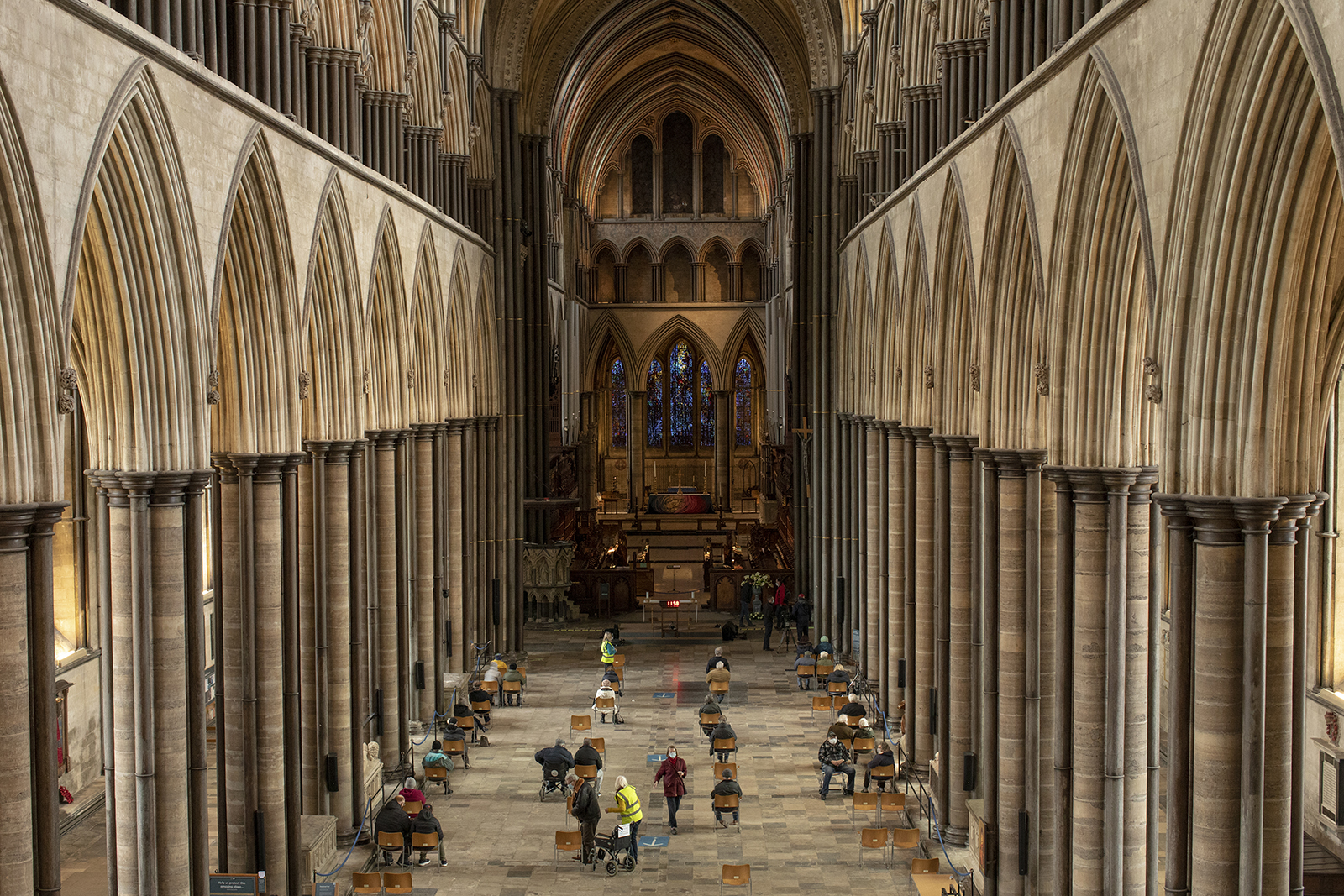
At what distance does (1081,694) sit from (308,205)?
9.41 metres

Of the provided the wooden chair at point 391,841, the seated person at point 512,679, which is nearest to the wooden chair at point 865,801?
the wooden chair at point 391,841

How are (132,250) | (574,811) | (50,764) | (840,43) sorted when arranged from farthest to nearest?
(840,43)
(574,811)
(132,250)
(50,764)

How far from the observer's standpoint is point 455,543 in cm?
A: 2345

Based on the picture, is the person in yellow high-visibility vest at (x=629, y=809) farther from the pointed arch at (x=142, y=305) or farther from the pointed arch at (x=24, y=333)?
the pointed arch at (x=24, y=333)

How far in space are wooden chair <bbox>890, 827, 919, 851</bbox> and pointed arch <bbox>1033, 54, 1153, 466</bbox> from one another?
16.3ft

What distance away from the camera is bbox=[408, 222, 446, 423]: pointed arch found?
2005 cm

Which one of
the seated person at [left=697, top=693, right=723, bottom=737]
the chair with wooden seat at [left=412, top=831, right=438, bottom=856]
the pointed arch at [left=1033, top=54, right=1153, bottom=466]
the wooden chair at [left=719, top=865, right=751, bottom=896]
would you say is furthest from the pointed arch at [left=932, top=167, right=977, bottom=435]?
the chair with wooden seat at [left=412, top=831, right=438, bottom=856]

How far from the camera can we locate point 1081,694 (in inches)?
419

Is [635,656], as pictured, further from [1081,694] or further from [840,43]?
[1081,694]

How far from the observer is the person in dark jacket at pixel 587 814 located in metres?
14.5

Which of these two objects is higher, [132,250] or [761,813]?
[132,250]

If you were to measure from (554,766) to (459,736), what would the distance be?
7.25ft

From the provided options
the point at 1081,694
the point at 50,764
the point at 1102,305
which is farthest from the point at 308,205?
the point at 1081,694

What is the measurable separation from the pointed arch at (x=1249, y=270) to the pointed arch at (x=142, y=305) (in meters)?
7.60
